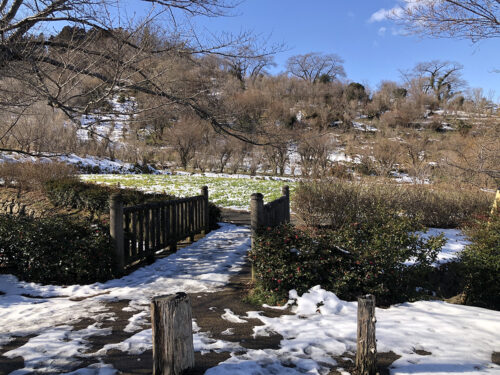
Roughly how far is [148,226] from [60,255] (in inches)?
60.9

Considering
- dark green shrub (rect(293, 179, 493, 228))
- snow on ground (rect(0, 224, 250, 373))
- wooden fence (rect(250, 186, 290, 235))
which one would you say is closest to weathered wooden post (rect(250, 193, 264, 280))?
wooden fence (rect(250, 186, 290, 235))

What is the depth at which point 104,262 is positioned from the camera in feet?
17.5

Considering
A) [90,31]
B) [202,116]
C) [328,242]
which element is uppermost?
[90,31]

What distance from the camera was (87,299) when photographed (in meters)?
4.59

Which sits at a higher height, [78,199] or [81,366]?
[78,199]

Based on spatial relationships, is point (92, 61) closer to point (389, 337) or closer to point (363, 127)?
point (389, 337)

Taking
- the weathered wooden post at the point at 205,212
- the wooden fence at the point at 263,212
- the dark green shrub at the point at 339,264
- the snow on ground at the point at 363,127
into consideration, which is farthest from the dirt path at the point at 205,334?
the snow on ground at the point at 363,127

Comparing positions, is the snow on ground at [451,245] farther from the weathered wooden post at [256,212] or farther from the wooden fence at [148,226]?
the wooden fence at [148,226]

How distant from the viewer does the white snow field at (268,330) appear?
2855 millimetres

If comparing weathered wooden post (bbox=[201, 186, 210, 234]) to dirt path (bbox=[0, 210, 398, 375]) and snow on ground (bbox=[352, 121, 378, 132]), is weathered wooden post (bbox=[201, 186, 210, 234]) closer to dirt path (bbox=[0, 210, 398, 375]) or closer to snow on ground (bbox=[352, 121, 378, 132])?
dirt path (bbox=[0, 210, 398, 375])

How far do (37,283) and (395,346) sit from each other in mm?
5208

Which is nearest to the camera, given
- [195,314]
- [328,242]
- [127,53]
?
[195,314]

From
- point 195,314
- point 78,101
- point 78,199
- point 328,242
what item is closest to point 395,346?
point 328,242

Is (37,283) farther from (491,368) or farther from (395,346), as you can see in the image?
(491,368)
